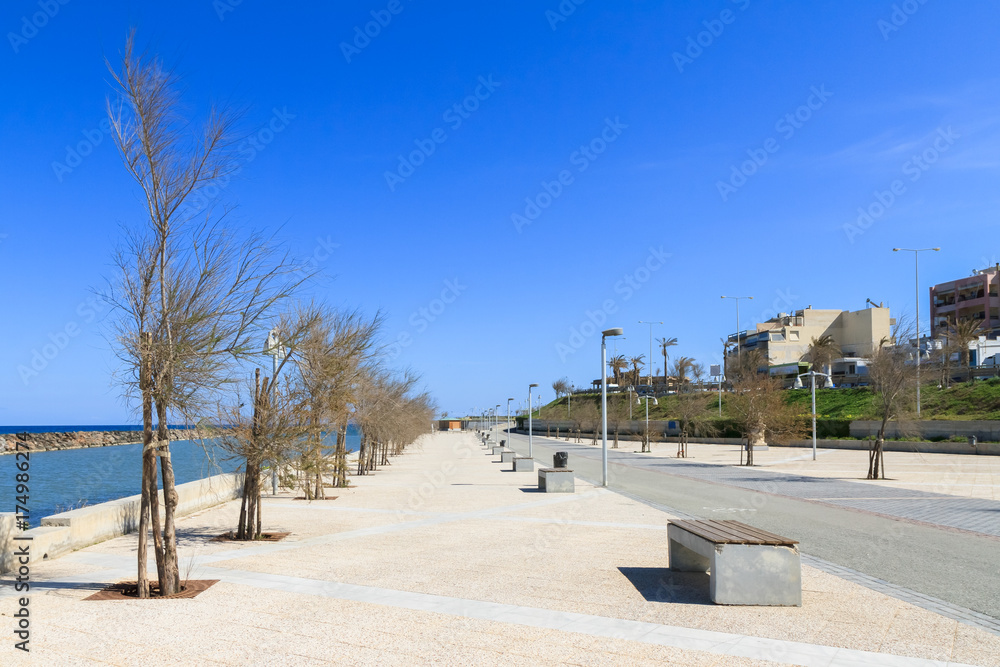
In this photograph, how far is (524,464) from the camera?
27.2m

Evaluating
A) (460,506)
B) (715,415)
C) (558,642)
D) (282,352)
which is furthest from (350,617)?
(715,415)

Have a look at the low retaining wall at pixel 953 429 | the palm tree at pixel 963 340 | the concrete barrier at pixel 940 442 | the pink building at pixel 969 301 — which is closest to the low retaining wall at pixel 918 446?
the concrete barrier at pixel 940 442

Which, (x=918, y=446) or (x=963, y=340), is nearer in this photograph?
(x=918, y=446)

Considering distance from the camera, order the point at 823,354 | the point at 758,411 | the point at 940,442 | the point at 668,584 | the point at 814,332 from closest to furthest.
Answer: the point at 668,584, the point at 758,411, the point at 940,442, the point at 823,354, the point at 814,332

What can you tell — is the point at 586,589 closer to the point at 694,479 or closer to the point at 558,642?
the point at 558,642

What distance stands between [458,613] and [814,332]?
12516 centimetres

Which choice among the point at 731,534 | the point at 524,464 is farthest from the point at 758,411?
the point at 731,534

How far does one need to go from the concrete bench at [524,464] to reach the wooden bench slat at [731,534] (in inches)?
720

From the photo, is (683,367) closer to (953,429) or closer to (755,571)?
(953,429)

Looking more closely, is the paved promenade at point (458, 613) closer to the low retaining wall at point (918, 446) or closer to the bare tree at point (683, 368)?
the low retaining wall at point (918, 446)

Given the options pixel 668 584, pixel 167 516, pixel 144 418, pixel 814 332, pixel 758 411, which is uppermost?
pixel 814 332

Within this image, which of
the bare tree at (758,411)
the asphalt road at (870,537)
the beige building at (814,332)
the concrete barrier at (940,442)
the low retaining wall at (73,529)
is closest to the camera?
the asphalt road at (870,537)

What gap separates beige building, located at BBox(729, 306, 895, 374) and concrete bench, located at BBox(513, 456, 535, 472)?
9214cm

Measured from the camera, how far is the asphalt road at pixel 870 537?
8570 millimetres
